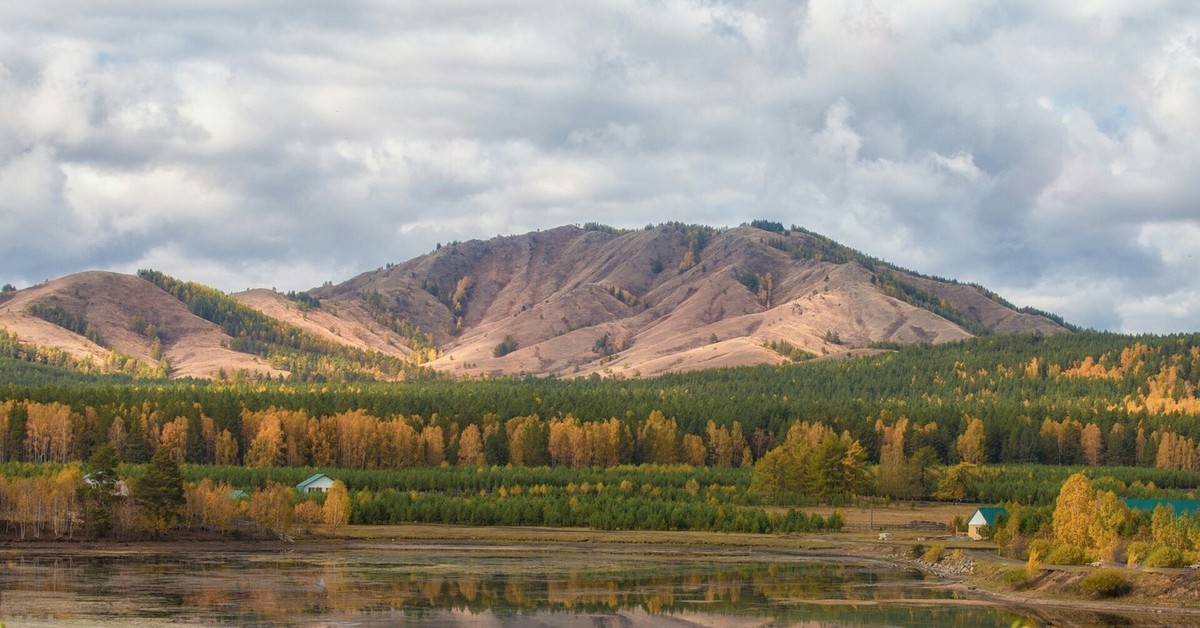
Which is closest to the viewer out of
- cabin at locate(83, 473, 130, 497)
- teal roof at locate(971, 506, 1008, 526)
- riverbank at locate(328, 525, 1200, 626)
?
riverbank at locate(328, 525, 1200, 626)

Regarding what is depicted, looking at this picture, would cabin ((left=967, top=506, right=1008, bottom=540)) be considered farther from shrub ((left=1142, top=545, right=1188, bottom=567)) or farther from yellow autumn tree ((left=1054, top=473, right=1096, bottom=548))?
shrub ((left=1142, top=545, right=1188, bottom=567))

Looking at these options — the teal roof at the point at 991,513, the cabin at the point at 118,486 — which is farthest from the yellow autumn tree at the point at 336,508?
the teal roof at the point at 991,513

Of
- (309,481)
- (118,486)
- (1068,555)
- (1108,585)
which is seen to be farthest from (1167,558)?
(309,481)

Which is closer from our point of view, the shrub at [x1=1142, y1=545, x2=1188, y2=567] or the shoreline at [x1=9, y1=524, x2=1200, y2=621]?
the shoreline at [x1=9, y1=524, x2=1200, y2=621]

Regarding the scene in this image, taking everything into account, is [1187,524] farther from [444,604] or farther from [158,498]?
[158,498]

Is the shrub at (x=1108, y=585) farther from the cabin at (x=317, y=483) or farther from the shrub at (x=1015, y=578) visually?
the cabin at (x=317, y=483)

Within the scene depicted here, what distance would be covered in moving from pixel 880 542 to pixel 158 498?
71.9 meters

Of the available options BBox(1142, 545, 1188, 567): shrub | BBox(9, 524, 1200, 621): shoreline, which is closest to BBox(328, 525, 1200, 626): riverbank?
BBox(9, 524, 1200, 621): shoreline

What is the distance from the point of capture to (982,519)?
15612 cm

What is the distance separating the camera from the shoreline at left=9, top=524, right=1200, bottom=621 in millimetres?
97875

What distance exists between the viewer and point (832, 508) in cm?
19275

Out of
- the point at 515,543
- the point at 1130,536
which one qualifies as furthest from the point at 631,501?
the point at 1130,536

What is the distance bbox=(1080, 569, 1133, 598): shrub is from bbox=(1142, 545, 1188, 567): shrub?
660 centimetres

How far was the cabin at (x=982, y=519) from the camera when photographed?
154125 millimetres
